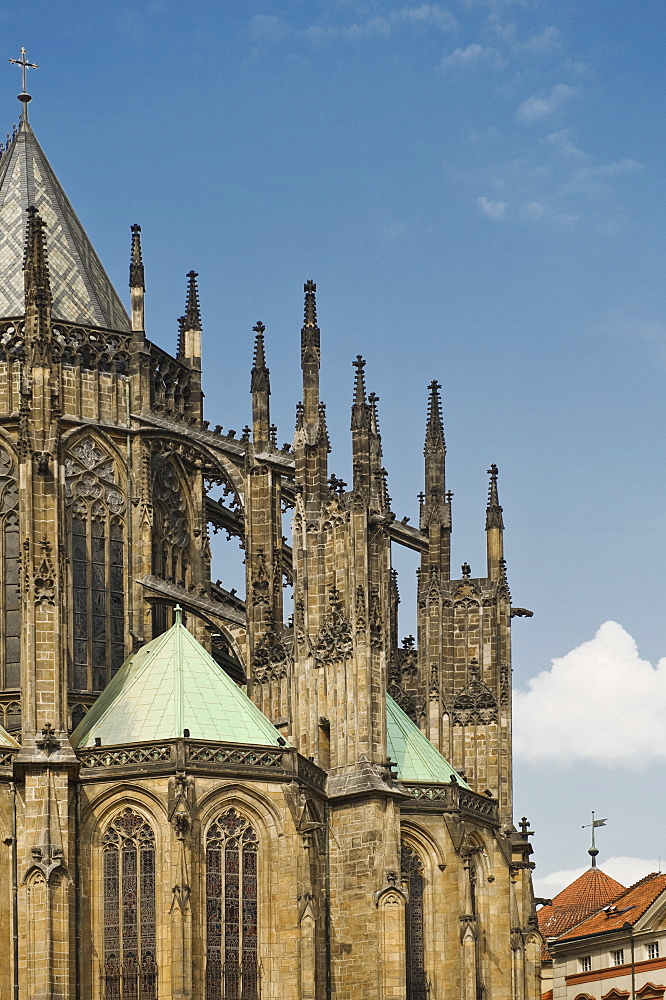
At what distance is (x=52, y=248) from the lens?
231 ft

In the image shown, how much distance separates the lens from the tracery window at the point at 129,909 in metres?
55.2

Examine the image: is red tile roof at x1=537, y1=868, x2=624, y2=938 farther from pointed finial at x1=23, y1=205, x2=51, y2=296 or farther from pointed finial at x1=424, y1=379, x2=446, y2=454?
pointed finial at x1=23, y1=205, x2=51, y2=296

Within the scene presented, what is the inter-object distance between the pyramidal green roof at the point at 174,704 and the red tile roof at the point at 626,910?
1076 inches

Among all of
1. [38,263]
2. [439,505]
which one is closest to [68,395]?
[38,263]

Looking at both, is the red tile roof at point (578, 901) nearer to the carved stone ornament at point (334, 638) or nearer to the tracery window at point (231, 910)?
the carved stone ornament at point (334, 638)

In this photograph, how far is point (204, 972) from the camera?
182 ft

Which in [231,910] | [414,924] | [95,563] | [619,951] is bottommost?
[414,924]

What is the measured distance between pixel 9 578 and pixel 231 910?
13.7 m

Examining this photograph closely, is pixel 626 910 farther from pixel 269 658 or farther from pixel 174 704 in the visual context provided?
pixel 174 704

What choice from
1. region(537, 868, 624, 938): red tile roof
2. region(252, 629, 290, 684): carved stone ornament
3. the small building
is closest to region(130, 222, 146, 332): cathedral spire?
region(252, 629, 290, 684): carved stone ornament

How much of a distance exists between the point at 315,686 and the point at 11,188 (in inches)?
797

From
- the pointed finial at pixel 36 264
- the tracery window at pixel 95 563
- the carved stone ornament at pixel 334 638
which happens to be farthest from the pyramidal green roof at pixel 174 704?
the pointed finial at pixel 36 264

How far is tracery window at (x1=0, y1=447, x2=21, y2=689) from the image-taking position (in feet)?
210

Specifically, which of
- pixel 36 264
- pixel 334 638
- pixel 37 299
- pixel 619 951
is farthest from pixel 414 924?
pixel 619 951
